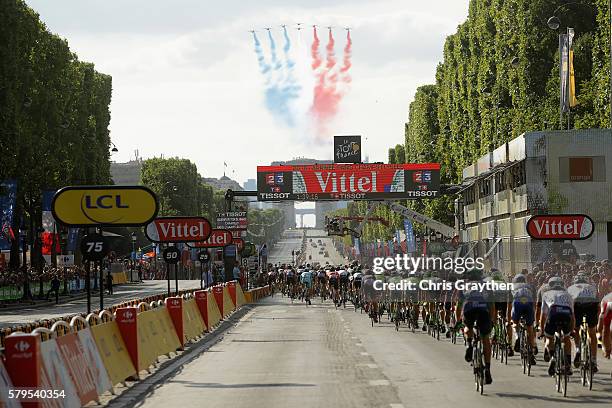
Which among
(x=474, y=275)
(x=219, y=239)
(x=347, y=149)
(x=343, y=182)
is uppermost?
(x=347, y=149)

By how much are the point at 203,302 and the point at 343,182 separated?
36.4 metres

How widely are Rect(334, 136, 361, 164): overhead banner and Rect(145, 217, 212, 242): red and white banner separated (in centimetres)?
3764

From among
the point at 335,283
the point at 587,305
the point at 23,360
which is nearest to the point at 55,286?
the point at 335,283

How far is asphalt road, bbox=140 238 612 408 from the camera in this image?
1530 cm

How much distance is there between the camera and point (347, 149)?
70938mm

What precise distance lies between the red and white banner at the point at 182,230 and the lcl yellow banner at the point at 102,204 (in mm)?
11588

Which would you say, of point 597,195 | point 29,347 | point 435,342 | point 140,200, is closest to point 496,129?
point 597,195

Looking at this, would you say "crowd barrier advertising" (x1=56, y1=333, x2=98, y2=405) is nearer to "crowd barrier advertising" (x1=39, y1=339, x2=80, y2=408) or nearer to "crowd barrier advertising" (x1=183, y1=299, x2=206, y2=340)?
"crowd barrier advertising" (x1=39, y1=339, x2=80, y2=408)

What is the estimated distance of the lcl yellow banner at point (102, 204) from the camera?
20.8 metres

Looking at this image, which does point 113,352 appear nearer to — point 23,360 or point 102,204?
point 102,204

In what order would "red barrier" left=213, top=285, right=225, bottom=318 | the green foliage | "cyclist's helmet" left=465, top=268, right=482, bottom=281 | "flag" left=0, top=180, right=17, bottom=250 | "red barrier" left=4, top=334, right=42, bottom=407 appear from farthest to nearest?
the green foliage → "flag" left=0, top=180, right=17, bottom=250 → "red barrier" left=213, top=285, right=225, bottom=318 → "cyclist's helmet" left=465, top=268, right=482, bottom=281 → "red barrier" left=4, top=334, right=42, bottom=407

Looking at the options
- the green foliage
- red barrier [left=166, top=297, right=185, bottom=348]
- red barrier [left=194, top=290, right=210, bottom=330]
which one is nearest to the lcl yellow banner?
red barrier [left=166, top=297, right=185, bottom=348]

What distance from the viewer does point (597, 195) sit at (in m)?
51.2

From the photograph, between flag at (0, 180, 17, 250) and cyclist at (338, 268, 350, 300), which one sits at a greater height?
flag at (0, 180, 17, 250)
